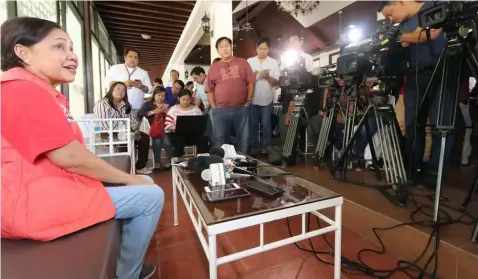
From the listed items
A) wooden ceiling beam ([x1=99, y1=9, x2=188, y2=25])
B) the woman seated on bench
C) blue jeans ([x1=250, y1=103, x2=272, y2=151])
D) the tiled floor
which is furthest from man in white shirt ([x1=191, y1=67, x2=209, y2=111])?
the woman seated on bench

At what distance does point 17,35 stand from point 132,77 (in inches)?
95.3

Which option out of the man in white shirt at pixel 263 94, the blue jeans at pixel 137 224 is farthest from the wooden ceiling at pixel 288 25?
the blue jeans at pixel 137 224

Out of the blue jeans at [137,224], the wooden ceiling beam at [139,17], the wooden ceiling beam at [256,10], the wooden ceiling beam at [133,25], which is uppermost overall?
the wooden ceiling beam at [256,10]

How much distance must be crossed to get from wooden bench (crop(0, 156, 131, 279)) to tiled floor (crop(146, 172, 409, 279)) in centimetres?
56

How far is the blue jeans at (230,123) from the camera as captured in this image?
2.59m

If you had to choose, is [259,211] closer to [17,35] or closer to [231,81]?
[17,35]

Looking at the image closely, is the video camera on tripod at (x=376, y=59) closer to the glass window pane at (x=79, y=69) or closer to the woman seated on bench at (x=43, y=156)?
the woman seated on bench at (x=43, y=156)

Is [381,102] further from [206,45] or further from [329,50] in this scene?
[206,45]

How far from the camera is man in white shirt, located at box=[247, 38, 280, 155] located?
2764 mm

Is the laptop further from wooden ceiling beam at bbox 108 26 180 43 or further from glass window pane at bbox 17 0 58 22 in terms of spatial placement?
wooden ceiling beam at bbox 108 26 180 43

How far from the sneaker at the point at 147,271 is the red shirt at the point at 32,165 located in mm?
510

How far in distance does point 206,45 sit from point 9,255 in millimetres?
7167

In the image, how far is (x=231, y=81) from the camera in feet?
8.22

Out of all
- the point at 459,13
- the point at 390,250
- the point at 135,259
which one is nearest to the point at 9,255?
the point at 135,259
